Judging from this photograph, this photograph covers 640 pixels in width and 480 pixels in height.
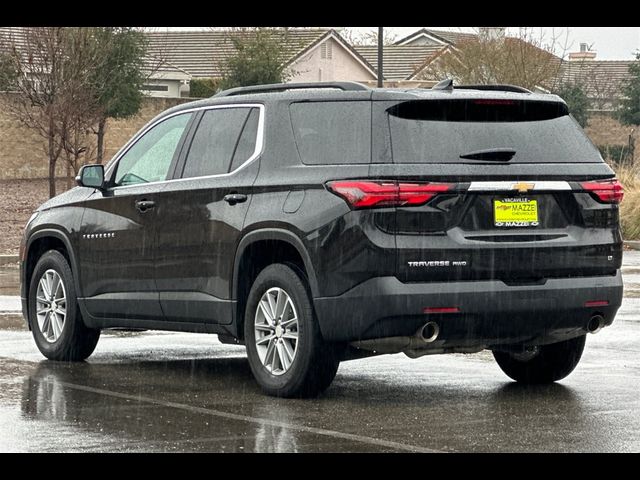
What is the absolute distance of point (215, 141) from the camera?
1055 centimetres

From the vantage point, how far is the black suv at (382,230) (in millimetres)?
9188

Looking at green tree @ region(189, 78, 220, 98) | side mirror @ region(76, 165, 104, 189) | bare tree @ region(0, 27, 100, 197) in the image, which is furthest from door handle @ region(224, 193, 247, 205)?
green tree @ region(189, 78, 220, 98)

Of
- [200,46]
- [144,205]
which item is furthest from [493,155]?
[200,46]

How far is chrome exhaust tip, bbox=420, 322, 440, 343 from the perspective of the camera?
9.27 m

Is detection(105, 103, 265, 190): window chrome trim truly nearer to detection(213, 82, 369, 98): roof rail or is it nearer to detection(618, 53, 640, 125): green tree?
detection(213, 82, 369, 98): roof rail

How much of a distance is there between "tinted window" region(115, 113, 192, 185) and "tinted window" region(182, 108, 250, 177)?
0.25 meters

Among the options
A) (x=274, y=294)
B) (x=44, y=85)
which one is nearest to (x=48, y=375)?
(x=274, y=294)

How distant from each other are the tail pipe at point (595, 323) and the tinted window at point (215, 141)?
255 cm

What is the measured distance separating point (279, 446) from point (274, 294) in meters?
2.06

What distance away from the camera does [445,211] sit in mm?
9234

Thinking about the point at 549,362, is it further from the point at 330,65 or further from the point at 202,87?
the point at 330,65

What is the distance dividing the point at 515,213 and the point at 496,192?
18cm

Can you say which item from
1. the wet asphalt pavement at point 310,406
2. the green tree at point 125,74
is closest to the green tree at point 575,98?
the green tree at point 125,74

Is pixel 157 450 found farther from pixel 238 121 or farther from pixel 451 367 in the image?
pixel 451 367
